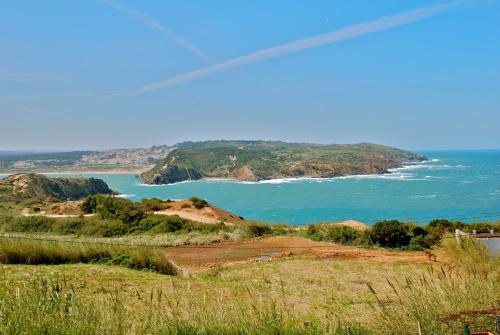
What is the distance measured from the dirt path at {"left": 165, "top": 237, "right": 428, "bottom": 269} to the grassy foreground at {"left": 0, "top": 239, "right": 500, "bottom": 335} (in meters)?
7.65

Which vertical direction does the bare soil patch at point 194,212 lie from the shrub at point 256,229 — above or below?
below

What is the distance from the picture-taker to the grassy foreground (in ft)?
16.7

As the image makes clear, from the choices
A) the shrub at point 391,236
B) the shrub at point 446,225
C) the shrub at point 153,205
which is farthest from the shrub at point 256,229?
the shrub at point 153,205

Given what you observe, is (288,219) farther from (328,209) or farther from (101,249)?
(101,249)

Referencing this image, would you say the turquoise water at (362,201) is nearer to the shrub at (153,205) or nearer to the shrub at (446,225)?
the shrub at (153,205)

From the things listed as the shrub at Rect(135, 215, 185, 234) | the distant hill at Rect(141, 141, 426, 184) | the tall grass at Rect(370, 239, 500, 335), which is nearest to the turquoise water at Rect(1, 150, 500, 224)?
the distant hill at Rect(141, 141, 426, 184)

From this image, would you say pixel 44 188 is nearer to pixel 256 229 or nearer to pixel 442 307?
pixel 256 229

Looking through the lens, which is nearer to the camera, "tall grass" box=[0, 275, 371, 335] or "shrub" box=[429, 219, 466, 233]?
"tall grass" box=[0, 275, 371, 335]

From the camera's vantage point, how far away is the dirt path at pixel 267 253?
19453 mm

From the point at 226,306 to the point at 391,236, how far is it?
20.8 m

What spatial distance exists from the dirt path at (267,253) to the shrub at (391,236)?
2.42 metres

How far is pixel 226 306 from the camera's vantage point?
6.39m

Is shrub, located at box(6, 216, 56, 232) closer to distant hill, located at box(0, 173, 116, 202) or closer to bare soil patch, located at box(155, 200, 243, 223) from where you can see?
bare soil patch, located at box(155, 200, 243, 223)

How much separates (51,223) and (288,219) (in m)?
42.2
